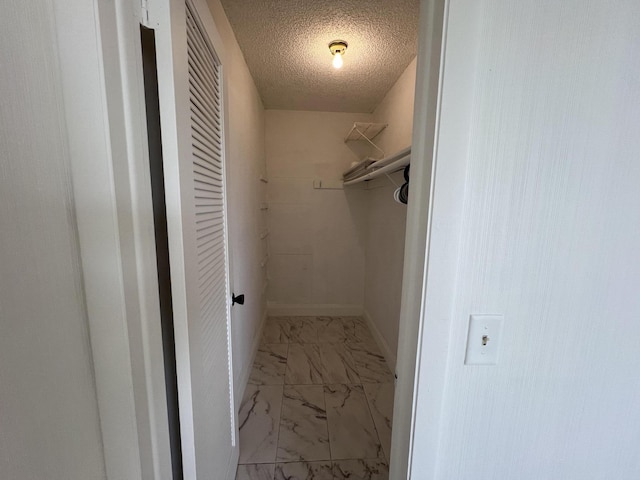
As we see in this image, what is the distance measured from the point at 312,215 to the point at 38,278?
279cm

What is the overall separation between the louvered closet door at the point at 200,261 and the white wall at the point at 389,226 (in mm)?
1444

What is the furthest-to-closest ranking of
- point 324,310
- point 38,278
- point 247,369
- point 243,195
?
point 324,310 < point 247,369 < point 243,195 < point 38,278

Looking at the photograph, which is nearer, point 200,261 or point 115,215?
point 115,215

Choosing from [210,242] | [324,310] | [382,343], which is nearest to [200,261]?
[210,242]

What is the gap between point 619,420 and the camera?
0.62 meters

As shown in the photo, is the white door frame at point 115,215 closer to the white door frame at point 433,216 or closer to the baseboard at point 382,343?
the white door frame at point 433,216

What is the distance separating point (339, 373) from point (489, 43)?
A: 7.42 ft

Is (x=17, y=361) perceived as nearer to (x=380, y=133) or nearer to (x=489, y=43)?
(x=489, y=43)

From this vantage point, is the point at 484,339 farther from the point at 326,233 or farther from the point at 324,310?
the point at 324,310

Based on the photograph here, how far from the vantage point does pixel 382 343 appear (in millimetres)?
2482

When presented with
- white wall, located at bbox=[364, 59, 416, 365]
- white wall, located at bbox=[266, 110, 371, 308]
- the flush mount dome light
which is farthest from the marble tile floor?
the flush mount dome light

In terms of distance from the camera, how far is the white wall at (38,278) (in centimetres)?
35

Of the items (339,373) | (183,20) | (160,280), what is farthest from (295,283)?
(183,20)

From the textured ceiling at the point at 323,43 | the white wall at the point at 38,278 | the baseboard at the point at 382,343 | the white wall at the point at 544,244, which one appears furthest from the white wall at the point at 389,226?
the white wall at the point at 38,278
